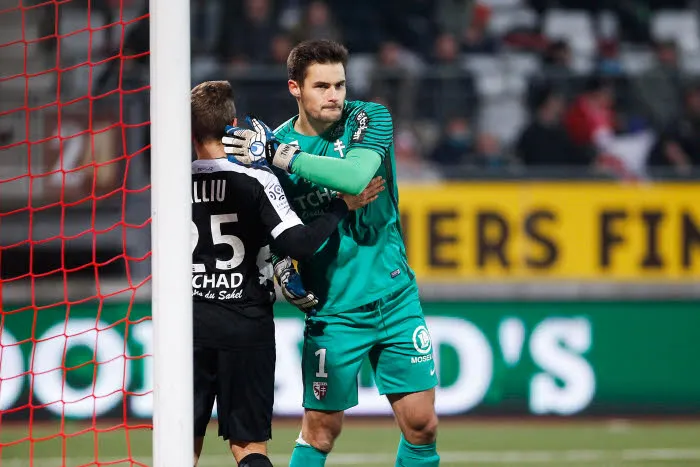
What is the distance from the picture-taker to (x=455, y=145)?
999 centimetres

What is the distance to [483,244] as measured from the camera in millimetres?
9242

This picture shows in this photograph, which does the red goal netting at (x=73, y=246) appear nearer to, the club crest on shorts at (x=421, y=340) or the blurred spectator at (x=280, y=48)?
the blurred spectator at (x=280, y=48)

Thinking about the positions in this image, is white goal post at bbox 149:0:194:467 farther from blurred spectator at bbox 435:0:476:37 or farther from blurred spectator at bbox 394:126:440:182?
blurred spectator at bbox 435:0:476:37

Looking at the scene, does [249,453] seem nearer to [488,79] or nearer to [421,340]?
[421,340]

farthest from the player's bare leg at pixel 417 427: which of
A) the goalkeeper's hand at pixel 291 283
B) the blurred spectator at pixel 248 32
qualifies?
the blurred spectator at pixel 248 32

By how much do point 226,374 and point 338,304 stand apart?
61 cm

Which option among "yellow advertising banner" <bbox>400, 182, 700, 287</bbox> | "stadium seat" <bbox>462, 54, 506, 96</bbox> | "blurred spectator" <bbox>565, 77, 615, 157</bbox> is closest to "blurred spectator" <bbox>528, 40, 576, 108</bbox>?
"blurred spectator" <bbox>565, 77, 615, 157</bbox>

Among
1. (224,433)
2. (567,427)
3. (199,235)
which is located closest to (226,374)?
(224,433)

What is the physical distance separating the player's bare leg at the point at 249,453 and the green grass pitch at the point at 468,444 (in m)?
2.31

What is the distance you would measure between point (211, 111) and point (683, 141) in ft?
22.3

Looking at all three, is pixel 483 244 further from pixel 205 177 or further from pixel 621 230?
pixel 205 177

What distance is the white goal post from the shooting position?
393 centimetres

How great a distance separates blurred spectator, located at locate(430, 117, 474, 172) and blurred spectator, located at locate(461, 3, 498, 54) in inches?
51.1

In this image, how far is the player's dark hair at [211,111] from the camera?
4281 mm
